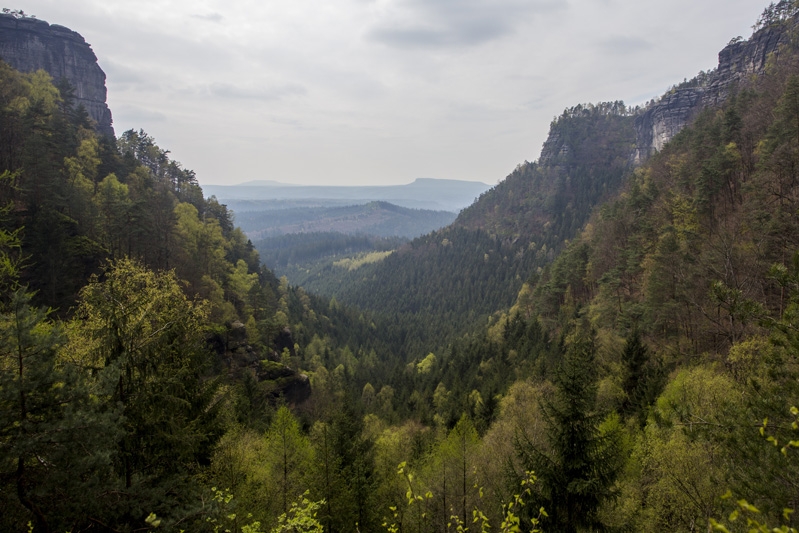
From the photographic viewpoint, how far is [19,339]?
28.5 ft

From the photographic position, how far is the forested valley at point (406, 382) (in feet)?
30.3

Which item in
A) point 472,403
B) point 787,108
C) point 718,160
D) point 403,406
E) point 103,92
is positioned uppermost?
point 103,92

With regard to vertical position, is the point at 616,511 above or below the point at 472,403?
above

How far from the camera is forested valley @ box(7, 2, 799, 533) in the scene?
9.23 m

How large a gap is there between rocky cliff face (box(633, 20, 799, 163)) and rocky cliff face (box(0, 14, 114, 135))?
158975 mm

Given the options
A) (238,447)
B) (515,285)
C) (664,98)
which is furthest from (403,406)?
(664,98)

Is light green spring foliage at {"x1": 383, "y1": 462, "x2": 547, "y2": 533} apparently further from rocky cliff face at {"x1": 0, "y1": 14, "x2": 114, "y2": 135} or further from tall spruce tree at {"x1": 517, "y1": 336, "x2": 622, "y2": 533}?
rocky cliff face at {"x1": 0, "y1": 14, "x2": 114, "y2": 135}

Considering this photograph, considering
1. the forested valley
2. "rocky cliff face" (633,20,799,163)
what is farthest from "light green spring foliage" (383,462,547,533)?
"rocky cliff face" (633,20,799,163)

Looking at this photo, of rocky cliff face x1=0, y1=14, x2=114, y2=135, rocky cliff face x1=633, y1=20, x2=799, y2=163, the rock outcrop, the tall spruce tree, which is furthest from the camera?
rocky cliff face x1=0, y1=14, x2=114, y2=135

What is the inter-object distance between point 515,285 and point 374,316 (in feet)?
186

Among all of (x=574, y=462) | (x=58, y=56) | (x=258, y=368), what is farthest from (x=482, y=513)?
(x=58, y=56)

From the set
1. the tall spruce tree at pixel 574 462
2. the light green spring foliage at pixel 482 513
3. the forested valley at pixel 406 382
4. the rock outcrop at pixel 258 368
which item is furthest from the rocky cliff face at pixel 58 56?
the tall spruce tree at pixel 574 462

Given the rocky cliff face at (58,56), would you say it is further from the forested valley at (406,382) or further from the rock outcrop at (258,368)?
the rock outcrop at (258,368)

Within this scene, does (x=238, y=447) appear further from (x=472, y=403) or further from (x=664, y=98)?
(x=664, y=98)
